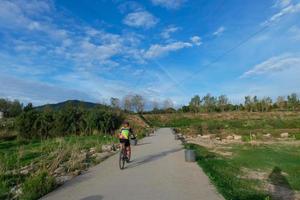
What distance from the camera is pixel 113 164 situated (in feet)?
42.2

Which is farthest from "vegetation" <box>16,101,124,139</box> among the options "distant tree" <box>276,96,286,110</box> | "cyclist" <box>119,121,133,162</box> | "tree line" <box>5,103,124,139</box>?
"distant tree" <box>276,96,286,110</box>

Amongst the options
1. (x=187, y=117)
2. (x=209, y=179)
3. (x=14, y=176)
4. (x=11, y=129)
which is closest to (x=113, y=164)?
(x=14, y=176)

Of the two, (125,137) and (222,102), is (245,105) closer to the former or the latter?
(222,102)

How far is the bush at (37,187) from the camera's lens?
7.36 m

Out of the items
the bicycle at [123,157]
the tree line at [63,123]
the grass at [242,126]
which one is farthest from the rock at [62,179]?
the grass at [242,126]

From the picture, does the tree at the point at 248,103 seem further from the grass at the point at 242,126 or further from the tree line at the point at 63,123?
the tree line at the point at 63,123

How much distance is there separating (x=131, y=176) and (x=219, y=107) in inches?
3413

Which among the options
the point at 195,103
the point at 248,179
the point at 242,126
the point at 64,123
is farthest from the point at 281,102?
the point at 248,179

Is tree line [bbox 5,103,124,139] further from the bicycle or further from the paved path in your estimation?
the paved path

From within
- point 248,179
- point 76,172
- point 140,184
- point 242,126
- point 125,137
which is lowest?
point 248,179

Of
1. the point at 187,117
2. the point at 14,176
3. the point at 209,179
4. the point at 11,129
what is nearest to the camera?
the point at 209,179

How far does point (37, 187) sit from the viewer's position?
7688mm

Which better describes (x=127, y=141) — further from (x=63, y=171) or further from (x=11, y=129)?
(x=11, y=129)

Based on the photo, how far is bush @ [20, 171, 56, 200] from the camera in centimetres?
736
